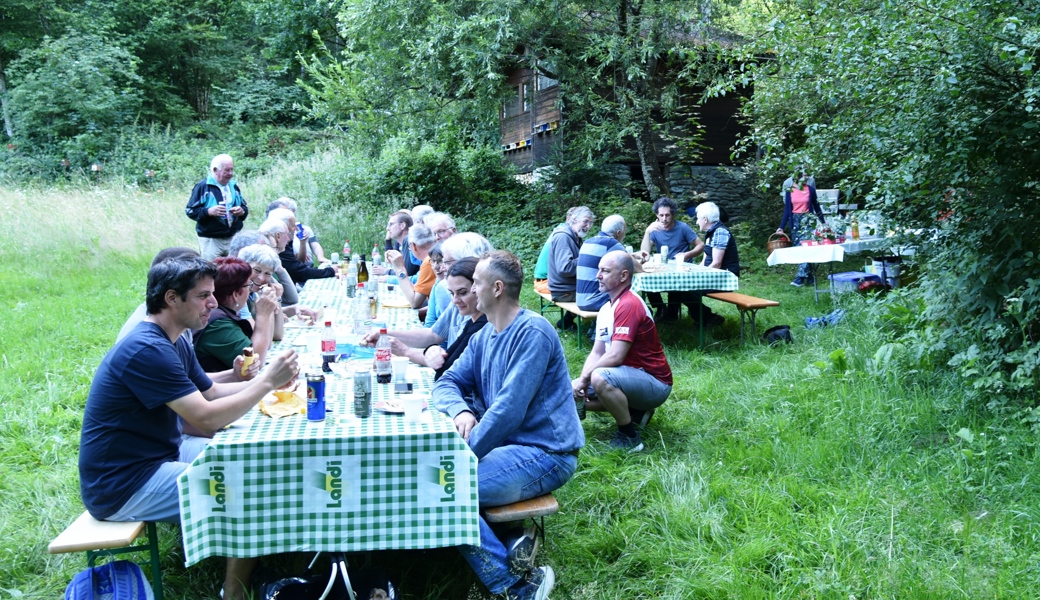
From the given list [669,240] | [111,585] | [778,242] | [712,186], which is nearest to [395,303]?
[111,585]

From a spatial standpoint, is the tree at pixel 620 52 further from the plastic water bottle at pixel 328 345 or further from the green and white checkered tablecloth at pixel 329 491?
the green and white checkered tablecloth at pixel 329 491

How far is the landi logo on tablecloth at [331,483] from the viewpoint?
2549 mm

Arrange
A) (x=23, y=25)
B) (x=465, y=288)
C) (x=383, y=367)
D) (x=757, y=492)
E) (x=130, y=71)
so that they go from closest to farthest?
(x=383, y=367) < (x=465, y=288) < (x=757, y=492) < (x=130, y=71) < (x=23, y=25)

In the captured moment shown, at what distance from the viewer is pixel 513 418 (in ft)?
9.63

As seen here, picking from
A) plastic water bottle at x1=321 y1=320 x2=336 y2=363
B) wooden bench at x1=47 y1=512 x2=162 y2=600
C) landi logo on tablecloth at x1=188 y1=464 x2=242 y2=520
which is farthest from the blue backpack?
plastic water bottle at x1=321 y1=320 x2=336 y2=363

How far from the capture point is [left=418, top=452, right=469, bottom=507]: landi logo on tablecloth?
2.61m

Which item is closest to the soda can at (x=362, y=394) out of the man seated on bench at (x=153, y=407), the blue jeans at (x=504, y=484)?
the man seated on bench at (x=153, y=407)

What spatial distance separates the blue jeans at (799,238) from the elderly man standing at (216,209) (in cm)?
797

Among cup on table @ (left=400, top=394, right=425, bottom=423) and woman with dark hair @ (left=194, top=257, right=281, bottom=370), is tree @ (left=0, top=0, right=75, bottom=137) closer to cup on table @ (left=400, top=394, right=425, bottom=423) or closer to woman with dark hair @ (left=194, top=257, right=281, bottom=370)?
woman with dark hair @ (left=194, top=257, right=281, bottom=370)

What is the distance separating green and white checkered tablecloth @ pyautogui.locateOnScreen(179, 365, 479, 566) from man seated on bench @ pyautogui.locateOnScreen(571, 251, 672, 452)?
1.91 meters

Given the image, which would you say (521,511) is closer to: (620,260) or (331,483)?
(331,483)

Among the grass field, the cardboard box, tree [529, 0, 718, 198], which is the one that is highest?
tree [529, 0, 718, 198]

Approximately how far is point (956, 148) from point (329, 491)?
4.22m

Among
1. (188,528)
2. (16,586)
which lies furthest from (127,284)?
(188,528)
